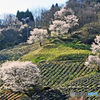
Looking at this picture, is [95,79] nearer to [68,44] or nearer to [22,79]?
[22,79]

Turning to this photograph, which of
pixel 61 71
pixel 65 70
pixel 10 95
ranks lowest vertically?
pixel 10 95

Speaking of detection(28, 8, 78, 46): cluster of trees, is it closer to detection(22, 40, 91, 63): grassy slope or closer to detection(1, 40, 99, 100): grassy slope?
detection(22, 40, 91, 63): grassy slope

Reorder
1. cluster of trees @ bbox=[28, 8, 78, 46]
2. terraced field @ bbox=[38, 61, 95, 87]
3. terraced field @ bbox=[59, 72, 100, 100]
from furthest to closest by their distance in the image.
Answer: cluster of trees @ bbox=[28, 8, 78, 46]
terraced field @ bbox=[38, 61, 95, 87]
terraced field @ bbox=[59, 72, 100, 100]

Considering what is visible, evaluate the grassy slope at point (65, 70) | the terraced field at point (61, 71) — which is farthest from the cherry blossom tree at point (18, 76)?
the terraced field at point (61, 71)

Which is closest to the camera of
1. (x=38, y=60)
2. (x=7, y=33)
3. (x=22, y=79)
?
(x=22, y=79)

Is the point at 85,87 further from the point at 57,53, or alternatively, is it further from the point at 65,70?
the point at 57,53

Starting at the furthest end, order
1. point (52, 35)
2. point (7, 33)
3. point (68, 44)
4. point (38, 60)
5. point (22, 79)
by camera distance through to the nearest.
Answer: point (7, 33)
point (52, 35)
point (68, 44)
point (38, 60)
point (22, 79)

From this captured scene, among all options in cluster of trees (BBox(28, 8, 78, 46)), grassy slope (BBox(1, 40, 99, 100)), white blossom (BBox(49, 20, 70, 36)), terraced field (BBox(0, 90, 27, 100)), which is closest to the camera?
terraced field (BBox(0, 90, 27, 100))

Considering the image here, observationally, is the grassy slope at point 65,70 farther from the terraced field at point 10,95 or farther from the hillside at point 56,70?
the terraced field at point 10,95

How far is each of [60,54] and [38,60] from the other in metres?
5.58

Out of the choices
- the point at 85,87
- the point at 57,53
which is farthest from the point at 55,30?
the point at 85,87

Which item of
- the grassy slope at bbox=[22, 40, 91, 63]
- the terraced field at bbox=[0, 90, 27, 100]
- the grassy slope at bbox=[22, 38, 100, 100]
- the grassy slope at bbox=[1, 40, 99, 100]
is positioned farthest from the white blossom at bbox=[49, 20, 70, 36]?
the terraced field at bbox=[0, 90, 27, 100]

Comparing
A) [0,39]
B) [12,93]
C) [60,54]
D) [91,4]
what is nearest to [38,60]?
[60,54]

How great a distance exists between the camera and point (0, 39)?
7694cm
